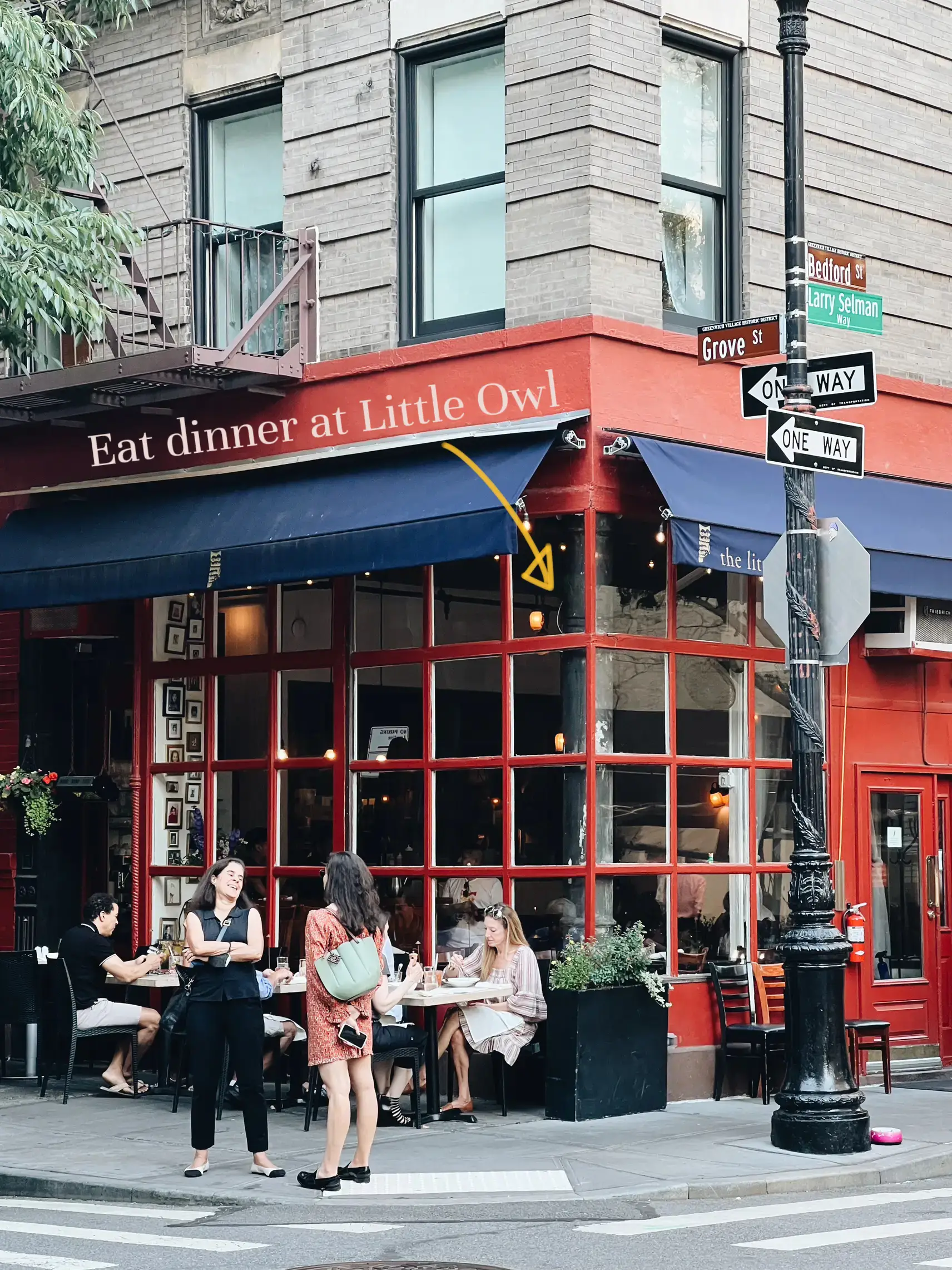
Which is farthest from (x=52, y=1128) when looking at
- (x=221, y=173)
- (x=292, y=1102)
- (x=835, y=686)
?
(x=221, y=173)

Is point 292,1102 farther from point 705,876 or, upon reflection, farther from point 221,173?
point 221,173

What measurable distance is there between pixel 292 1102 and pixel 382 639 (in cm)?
350

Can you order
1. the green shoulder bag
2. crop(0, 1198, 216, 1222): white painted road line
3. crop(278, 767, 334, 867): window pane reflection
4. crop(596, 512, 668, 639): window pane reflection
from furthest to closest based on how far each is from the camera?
crop(278, 767, 334, 867): window pane reflection
crop(596, 512, 668, 639): window pane reflection
the green shoulder bag
crop(0, 1198, 216, 1222): white painted road line

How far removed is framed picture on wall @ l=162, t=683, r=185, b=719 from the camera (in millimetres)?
15953

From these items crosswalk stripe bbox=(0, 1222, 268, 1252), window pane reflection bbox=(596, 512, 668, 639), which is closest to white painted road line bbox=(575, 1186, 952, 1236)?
crosswalk stripe bbox=(0, 1222, 268, 1252)

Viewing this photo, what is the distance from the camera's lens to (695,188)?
14.2 metres

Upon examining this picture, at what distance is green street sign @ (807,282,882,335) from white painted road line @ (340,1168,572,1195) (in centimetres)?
535

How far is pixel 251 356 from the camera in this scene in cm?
1456

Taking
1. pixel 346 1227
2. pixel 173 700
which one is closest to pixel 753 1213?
pixel 346 1227

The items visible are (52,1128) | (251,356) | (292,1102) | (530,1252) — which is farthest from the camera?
(251,356)

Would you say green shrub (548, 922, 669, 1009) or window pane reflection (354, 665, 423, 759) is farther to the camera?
window pane reflection (354, 665, 423, 759)

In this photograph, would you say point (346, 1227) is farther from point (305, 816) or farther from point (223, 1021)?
point (305, 816)

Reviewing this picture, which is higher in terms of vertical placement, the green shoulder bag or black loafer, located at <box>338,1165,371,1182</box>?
the green shoulder bag

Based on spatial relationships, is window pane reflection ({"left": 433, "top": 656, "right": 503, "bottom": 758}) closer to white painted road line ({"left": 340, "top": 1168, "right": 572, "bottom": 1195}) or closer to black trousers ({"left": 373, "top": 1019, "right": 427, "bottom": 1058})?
black trousers ({"left": 373, "top": 1019, "right": 427, "bottom": 1058})
